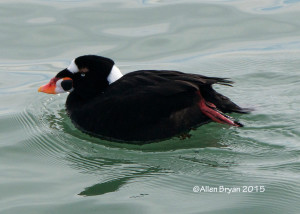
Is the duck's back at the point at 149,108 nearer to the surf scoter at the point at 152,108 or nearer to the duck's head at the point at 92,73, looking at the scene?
the surf scoter at the point at 152,108

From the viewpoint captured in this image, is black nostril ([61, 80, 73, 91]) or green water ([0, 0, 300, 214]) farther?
black nostril ([61, 80, 73, 91])

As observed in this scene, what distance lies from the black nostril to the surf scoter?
365 millimetres

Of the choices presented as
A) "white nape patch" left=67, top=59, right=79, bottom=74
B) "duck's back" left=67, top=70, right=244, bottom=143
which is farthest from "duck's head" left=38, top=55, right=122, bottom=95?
"duck's back" left=67, top=70, right=244, bottom=143

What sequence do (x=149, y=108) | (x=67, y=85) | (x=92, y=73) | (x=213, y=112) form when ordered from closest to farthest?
1. (x=149, y=108)
2. (x=213, y=112)
3. (x=92, y=73)
4. (x=67, y=85)

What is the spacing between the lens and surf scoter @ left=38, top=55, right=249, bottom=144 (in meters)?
5.87

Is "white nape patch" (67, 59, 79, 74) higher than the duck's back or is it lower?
higher

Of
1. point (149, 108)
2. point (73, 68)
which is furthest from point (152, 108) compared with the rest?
point (73, 68)

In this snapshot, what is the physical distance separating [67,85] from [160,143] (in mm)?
1185

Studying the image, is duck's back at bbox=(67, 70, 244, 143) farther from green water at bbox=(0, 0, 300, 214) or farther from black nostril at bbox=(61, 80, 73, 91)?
black nostril at bbox=(61, 80, 73, 91)

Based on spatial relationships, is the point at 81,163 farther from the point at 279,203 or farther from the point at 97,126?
the point at 279,203

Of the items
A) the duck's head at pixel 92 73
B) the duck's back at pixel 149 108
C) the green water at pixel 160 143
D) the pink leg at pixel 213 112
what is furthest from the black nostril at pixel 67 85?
the pink leg at pixel 213 112

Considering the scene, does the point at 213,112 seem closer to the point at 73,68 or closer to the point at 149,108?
the point at 149,108

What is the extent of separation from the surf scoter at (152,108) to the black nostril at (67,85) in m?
0.36

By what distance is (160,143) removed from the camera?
5.93m
